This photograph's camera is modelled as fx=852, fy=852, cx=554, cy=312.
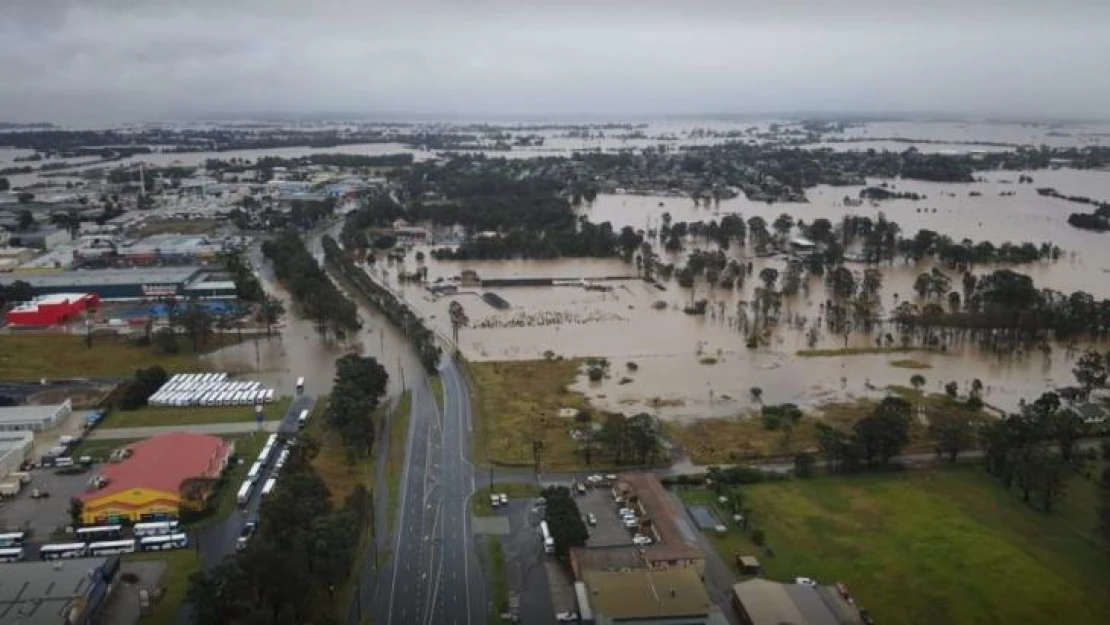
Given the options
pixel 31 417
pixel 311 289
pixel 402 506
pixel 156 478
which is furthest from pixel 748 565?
pixel 311 289

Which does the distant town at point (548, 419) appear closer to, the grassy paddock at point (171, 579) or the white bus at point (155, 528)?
the grassy paddock at point (171, 579)

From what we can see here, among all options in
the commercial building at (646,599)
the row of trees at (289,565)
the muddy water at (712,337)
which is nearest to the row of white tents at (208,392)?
the muddy water at (712,337)

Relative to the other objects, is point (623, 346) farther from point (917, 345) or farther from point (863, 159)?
point (863, 159)

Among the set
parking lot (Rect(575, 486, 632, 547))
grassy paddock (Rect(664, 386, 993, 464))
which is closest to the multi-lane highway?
parking lot (Rect(575, 486, 632, 547))

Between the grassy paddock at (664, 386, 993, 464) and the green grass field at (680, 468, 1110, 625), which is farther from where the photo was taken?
the grassy paddock at (664, 386, 993, 464)

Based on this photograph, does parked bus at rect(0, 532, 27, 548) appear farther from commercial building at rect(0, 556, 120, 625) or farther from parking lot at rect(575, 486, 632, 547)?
parking lot at rect(575, 486, 632, 547)

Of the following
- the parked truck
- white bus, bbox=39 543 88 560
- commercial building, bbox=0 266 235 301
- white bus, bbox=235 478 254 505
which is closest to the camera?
white bus, bbox=39 543 88 560
